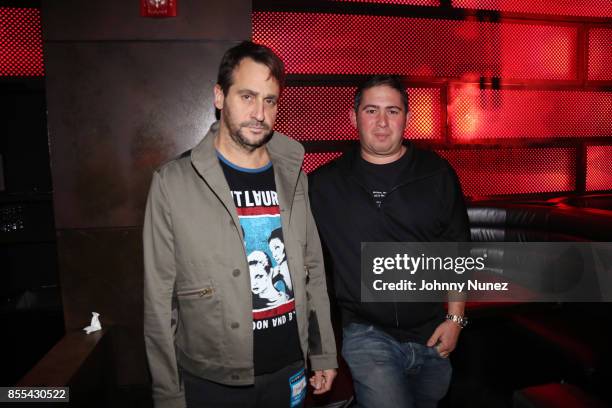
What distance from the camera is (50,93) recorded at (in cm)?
271

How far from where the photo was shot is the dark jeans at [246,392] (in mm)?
1721

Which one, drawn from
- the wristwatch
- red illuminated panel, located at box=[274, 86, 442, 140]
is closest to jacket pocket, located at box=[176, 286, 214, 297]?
the wristwatch

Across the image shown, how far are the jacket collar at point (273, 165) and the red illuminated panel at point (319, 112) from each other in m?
1.41

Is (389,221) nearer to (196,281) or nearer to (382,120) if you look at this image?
(382,120)

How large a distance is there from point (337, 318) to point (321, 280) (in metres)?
1.30

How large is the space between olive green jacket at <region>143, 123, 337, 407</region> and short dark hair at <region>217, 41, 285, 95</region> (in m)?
0.37

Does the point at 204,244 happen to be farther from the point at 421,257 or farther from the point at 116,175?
the point at 116,175

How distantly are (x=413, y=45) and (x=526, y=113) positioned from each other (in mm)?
1540

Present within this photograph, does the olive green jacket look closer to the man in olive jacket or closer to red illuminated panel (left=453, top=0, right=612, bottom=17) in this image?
the man in olive jacket

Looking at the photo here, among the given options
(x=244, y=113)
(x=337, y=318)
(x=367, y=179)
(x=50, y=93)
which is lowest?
(x=337, y=318)

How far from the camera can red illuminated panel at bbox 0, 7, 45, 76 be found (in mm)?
3139

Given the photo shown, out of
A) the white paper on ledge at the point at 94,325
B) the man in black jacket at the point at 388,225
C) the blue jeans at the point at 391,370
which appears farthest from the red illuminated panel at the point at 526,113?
the white paper on ledge at the point at 94,325

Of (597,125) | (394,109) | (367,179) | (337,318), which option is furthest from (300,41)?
(597,125)

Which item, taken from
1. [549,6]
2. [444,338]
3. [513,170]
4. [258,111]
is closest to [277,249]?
[258,111]
